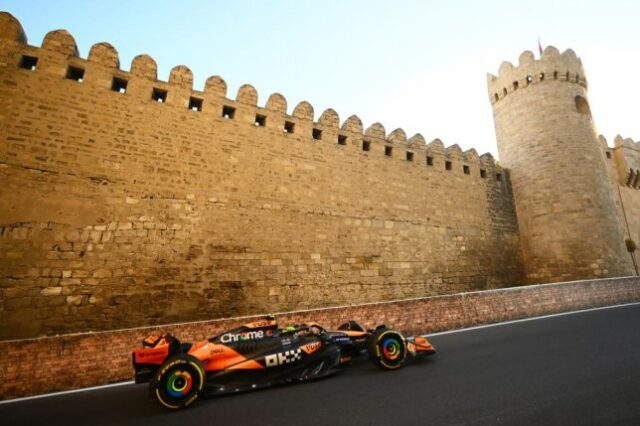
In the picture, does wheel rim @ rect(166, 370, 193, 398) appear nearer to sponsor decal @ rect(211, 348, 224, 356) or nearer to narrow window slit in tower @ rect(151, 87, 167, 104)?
sponsor decal @ rect(211, 348, 224, 356)

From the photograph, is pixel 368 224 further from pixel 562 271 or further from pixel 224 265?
pixel 562 271

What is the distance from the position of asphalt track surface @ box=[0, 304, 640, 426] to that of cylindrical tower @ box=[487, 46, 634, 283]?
28.8ft

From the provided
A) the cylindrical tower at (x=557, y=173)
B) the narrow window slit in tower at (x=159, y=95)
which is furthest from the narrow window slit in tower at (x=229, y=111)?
the cylindrical tower at (x=557, y=173)

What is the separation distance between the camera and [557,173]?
12.5 m

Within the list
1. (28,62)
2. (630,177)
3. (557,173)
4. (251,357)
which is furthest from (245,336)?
(630,177)

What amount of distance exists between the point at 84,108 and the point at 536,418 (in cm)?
957

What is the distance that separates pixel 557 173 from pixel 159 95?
48.4 ft

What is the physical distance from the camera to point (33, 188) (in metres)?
6.38

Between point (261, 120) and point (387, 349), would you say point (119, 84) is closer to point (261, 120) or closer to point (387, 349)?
point (261, 120)

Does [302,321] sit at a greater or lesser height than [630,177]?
lesser

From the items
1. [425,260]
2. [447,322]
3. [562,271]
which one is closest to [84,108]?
[447,322]

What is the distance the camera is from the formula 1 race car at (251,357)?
3.15 metres

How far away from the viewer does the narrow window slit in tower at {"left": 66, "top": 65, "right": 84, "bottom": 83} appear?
7363 mm

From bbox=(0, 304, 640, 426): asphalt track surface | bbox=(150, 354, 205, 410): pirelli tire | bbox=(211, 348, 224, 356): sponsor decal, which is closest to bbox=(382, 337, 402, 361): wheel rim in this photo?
bbox=(0, 304, 640, 426): asphalt track surface
